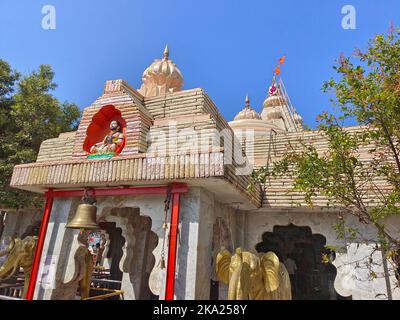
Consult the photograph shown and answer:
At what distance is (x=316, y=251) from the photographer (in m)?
10.9

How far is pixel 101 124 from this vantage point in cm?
738

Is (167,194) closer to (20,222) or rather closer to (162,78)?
(162,78)

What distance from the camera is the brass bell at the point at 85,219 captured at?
18.3 feet

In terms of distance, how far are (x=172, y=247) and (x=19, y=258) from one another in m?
4.39

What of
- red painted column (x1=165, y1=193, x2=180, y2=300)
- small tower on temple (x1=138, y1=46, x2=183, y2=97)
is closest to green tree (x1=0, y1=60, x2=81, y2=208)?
small tower on temple (x1=138, y1=46, x2=183, y2=97)

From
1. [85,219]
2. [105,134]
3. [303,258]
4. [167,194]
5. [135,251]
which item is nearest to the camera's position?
[85,219]

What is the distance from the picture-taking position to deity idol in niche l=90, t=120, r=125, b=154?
6.71 metres

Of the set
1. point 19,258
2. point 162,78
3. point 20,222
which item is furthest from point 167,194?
point 20,222

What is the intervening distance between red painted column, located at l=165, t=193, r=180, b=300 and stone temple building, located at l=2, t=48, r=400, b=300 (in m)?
0.02

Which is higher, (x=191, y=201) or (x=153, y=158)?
(x=153, y=158)

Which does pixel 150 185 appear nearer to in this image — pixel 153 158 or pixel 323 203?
pixel 153 158

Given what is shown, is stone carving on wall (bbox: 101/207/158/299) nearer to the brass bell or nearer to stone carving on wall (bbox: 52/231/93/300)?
stone carving on wall (bbox: 52/231/93/300)
